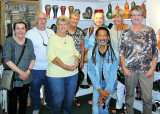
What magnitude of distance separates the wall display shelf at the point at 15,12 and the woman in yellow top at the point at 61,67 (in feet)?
4.38

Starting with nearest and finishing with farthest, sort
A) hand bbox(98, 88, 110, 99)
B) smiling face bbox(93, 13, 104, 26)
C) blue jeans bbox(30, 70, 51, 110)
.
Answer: hand bbox(98, 88, 110, 99)
blue jeans bbox(30, 70, 51, 110)
smiling face bbox(93, 13, 104, 26)

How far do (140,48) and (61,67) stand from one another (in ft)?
3.37

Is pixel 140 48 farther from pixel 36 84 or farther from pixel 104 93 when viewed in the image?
pixel 36 84

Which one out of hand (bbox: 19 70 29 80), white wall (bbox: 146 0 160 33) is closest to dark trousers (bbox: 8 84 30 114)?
hand (bbox: 19 70 29 80)

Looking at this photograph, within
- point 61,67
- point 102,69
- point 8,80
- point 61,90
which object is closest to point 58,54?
point 61,67

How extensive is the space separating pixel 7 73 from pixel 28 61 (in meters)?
0.30

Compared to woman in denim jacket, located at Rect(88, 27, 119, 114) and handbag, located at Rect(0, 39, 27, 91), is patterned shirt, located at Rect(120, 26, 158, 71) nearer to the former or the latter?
woman in denim jacket, located at Rect(88, 27, 119, 114)

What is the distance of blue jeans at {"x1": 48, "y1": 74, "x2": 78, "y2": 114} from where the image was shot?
2.27 metres

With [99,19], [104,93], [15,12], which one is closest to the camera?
[104,93]

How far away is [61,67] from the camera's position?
2248 mm

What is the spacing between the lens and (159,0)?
3.24m

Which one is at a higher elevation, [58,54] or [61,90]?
[58,54]

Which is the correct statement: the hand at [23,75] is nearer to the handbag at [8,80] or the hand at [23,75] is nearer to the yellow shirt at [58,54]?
the handbag at [8,80]

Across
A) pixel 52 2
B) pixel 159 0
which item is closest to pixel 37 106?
pixel 52 2
